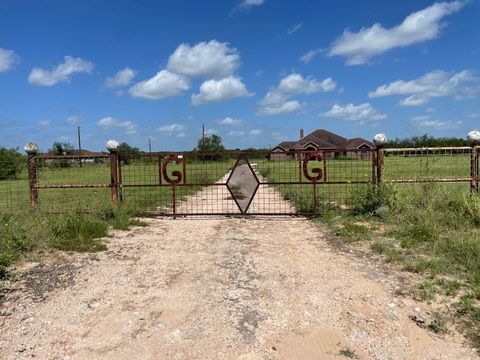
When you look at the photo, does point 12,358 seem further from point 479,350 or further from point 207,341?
point 479,350

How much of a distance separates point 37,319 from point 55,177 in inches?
303

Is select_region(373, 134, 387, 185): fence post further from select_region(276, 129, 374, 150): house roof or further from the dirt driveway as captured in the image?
select_region(276, 129, 374, 150): house roof

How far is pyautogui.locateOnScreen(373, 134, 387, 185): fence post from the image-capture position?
9.55 metres

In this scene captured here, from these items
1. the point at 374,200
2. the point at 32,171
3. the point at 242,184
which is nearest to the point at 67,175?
the point at 32,171

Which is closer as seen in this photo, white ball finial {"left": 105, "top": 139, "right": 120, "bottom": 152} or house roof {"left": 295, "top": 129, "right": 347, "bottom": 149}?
white ball finial {"left": 105, "top": 139, "right": 120, "bottom": 152}

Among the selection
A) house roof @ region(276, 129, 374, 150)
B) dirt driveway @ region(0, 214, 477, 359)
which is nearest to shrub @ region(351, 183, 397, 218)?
dirt driveway @ region(0, 214, 477, 359)

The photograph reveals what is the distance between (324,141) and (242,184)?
80.8m

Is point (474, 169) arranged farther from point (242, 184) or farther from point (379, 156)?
point (242, 184)

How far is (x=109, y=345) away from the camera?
367cm

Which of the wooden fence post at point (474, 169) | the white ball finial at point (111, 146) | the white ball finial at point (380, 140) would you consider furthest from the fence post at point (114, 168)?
the wooden fence post at point (474, 169)

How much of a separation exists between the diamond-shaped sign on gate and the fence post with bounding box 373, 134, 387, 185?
9.27 ft

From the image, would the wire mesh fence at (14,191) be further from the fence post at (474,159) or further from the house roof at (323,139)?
the house roof at (323,139)

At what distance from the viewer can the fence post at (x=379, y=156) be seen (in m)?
9.55

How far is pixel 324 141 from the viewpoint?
293ft
